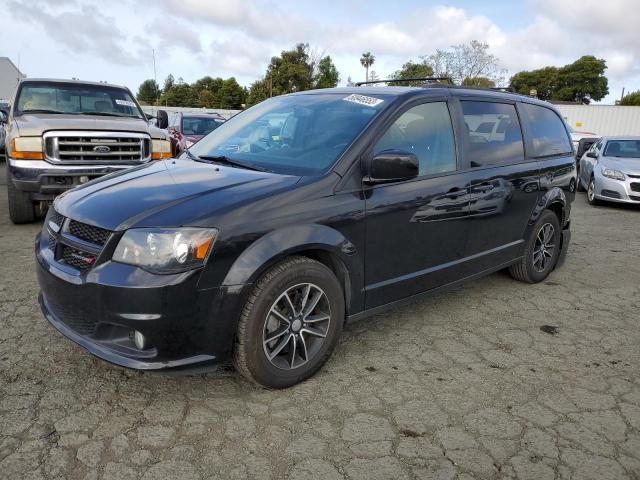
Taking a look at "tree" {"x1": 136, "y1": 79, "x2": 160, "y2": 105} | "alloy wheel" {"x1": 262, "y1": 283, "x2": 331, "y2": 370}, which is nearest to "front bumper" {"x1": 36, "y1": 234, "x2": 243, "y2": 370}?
"alloy wheel" {"x1": 262, "y1": 283, "x2": 331, "y2": 370}

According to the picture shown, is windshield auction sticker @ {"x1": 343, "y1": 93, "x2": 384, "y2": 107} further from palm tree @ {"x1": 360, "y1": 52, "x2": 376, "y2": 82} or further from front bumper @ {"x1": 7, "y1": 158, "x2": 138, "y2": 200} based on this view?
palm tree @ {"x1": 360, "y1": 52, "x2": 376, "y2": 82}

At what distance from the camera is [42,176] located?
20.4 ft

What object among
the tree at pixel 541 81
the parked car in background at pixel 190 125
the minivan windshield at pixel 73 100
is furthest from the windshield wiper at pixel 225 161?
the tree at pixel 541 81

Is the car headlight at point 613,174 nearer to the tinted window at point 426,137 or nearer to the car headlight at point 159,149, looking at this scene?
the tinted window at point 426,137

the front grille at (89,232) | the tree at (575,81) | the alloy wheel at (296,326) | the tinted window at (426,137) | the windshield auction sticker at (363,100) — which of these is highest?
the tree at (575,81)

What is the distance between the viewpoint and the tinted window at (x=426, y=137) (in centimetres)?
339

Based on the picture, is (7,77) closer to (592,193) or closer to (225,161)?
(592,193)

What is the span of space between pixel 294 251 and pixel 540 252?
3.20 metres

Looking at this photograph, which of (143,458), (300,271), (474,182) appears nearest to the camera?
(143,458)

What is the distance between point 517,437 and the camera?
259cm

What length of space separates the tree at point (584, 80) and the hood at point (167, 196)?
78962 millimetres

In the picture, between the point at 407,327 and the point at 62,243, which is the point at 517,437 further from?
the point at 62,243

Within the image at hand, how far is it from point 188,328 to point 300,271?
0.67 metres

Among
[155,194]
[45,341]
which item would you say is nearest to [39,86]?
[45,341]
